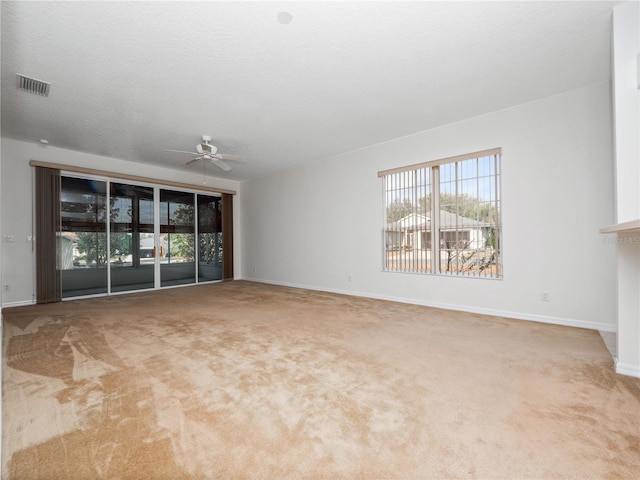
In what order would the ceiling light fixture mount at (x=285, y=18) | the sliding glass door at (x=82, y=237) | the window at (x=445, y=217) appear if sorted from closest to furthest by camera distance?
the ceiling light fixture mount at (x=285, y=18)
the window at (x=445, y=217)
the sliding glass door at (x=82, y=237)

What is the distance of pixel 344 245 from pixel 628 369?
438 centimetres

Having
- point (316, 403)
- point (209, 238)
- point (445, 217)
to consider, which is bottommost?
point (316, 403)

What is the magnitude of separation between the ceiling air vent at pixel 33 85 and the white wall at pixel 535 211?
4740 millimetres

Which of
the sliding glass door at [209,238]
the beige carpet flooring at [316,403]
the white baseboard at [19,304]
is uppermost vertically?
the sliding glass door at [209,238]

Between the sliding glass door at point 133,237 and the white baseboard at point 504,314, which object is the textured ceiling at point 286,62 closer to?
the sliding glass door at point 133,237

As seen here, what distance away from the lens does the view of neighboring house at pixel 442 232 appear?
14.3ft

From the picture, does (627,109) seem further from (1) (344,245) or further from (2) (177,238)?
(2) (177,238)

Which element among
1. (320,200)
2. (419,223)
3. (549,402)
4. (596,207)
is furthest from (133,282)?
(596,207)

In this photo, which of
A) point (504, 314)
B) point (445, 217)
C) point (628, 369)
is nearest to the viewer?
point (628, 369)

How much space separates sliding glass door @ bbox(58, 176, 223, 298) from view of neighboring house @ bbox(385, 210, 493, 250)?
16.8ft

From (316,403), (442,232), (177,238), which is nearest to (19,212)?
(177,238)

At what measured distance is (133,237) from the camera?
21.5 ft

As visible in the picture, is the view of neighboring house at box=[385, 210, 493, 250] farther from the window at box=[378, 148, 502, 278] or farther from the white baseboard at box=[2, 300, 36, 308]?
the white baseboard at box=[2, 300, 36, 308]

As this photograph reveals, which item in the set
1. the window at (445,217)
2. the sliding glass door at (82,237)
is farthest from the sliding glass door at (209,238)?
the window at (445,217)
